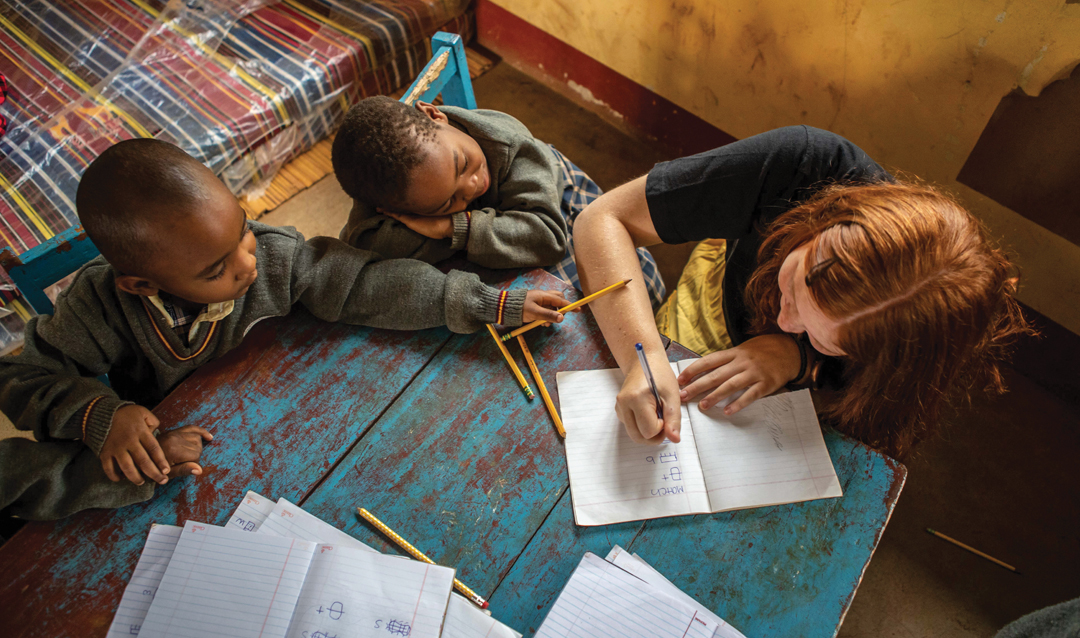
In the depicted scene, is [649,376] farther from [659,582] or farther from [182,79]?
[182,79]

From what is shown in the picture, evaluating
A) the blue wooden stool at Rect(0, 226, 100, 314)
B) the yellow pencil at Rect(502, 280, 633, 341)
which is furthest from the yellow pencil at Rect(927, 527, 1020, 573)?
the blue wooden stool at Rect(0, 226, 100, 314)

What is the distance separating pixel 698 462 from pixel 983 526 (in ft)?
4.78

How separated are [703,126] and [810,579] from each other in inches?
79.1

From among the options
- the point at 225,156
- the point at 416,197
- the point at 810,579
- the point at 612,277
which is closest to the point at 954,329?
the point at 810,579

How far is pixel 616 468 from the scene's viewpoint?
1.04 metres

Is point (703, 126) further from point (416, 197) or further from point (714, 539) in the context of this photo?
point (714, 539)

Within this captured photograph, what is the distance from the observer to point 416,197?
1.31 meters

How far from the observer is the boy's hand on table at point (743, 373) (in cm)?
109

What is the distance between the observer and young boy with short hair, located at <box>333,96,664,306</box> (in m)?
1.30

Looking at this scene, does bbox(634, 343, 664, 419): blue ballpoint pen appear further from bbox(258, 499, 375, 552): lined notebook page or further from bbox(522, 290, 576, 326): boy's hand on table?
bbox(258, 499, 375, 552): lined notebook page

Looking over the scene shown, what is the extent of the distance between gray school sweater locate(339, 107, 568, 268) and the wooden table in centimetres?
21

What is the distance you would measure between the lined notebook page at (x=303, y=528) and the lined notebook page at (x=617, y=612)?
0.33 meters

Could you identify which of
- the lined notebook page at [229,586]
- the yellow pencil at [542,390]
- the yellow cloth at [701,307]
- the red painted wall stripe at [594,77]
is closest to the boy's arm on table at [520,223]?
the yellow pencil at [542,390]

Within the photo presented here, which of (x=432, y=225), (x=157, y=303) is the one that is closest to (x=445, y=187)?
(x=432, y=225)
